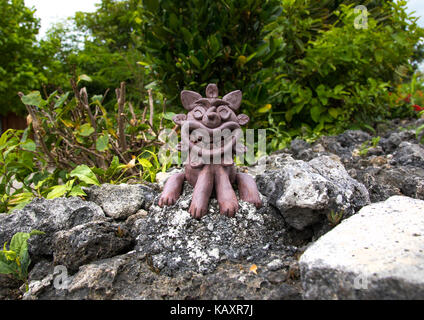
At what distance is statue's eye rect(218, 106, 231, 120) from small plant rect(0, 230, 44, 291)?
1110 millimetres

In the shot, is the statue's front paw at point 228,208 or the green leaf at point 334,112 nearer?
the statue's front paw at point 228,208

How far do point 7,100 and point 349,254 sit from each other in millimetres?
9020

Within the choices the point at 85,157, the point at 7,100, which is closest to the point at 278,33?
the point at 85,157

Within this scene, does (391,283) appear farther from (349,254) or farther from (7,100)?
(7,100)

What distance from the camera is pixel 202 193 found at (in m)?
1.50

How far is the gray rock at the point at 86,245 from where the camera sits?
1.25 meters

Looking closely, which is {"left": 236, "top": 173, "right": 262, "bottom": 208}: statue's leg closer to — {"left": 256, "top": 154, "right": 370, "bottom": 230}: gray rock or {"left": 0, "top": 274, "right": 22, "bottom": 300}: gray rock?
{"left": 256, "top": 154, "right": 370, "bottom": 230}: gray rock

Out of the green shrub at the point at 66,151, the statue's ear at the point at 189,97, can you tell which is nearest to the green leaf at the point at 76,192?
the green shrub at the point at 66,151

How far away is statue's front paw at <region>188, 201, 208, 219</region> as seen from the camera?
4.71ft

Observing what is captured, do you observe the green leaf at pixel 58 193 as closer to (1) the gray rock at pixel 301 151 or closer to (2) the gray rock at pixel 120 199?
(2) the gray rock at pixel 120 199

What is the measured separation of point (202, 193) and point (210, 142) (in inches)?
11.6

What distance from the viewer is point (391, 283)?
837 millimetres

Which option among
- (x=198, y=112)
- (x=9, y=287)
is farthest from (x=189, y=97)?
(x=9, y=287)

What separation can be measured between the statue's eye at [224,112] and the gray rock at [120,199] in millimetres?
748
